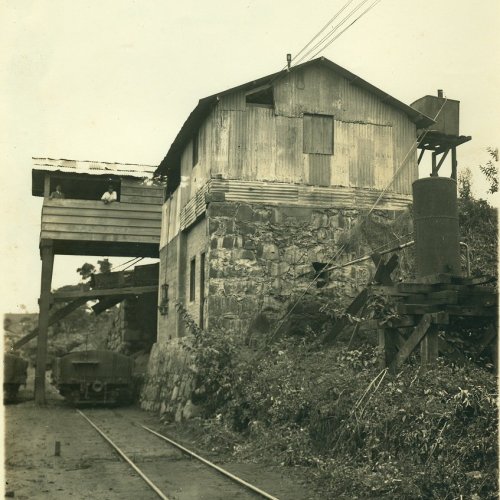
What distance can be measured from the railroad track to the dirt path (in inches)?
0.5

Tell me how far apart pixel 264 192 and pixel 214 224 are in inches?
57.5

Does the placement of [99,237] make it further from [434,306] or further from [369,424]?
[369,424]

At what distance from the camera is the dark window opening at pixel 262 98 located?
1624cm

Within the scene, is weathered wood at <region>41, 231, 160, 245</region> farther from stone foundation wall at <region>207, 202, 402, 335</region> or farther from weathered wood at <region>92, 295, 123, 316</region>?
stone foundation wall at <region>207, 202, 402, 335</region>

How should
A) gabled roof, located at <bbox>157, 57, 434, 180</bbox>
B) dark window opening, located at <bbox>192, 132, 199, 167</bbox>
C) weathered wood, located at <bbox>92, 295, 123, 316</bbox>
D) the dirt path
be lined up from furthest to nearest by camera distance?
weathered wood, located at <bbox>92, 295, 123, 316</bbox>
dark window opening, located at <bbox>192, 132, 199, 167</bbox>
gabled roof, located at <bbox>157, 57, 434, 180</bbox>
the dirt path

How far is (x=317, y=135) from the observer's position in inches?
644

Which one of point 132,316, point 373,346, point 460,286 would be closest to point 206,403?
point 373,346

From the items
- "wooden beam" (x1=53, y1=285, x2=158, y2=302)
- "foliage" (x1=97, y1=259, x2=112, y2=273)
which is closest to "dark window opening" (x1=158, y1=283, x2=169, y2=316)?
"wooden beam" (x1=53, y1=285, x2=158, y2=302)

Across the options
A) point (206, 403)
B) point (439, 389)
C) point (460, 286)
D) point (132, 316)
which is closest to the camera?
point (439, 389)

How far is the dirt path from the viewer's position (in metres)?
8.14

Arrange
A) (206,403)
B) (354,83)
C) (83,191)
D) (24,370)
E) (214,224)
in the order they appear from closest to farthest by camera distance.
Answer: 1. (206,403)
2. (214,224)
3. (354,83)
4. (24,370)
5. (83,191)

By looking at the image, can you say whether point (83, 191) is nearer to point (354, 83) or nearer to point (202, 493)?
point (354, 83)

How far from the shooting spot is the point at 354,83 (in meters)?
16.7

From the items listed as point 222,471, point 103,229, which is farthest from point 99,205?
point 222,471
